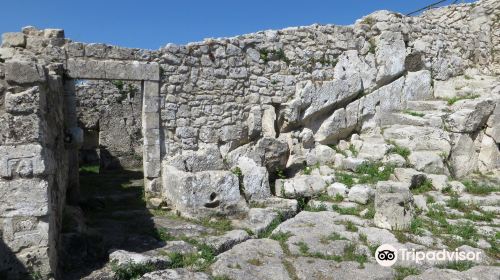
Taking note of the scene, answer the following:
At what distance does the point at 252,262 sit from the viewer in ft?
18.1

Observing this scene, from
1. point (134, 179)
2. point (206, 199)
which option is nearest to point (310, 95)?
point (206, 199)

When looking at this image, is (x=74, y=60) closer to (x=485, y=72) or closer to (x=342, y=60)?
(x=342, y=60)

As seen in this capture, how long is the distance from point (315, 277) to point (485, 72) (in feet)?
35.7

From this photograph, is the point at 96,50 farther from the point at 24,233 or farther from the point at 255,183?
the point at 24,233

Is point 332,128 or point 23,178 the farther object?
point 332,128

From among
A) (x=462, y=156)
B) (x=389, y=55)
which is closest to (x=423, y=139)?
(x=462, y=156)

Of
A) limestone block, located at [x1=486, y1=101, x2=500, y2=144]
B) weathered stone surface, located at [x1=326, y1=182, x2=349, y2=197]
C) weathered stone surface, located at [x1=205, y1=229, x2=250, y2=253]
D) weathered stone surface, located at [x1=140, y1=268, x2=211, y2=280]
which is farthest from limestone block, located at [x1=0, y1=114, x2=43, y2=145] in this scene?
limestone block, located at [x1=486, y1=101, x2=500, y2=144]

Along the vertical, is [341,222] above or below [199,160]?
below

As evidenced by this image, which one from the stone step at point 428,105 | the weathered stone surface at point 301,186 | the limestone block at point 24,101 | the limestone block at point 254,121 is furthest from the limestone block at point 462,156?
the limestone block at point 24,101

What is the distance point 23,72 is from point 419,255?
5.36m

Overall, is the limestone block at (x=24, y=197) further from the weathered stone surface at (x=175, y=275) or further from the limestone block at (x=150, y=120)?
the limestone block at (x=150, y=120)

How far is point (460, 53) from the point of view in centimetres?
1265

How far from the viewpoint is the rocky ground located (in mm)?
5359

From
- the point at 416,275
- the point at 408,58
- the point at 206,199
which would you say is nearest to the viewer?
the point at 416,275
